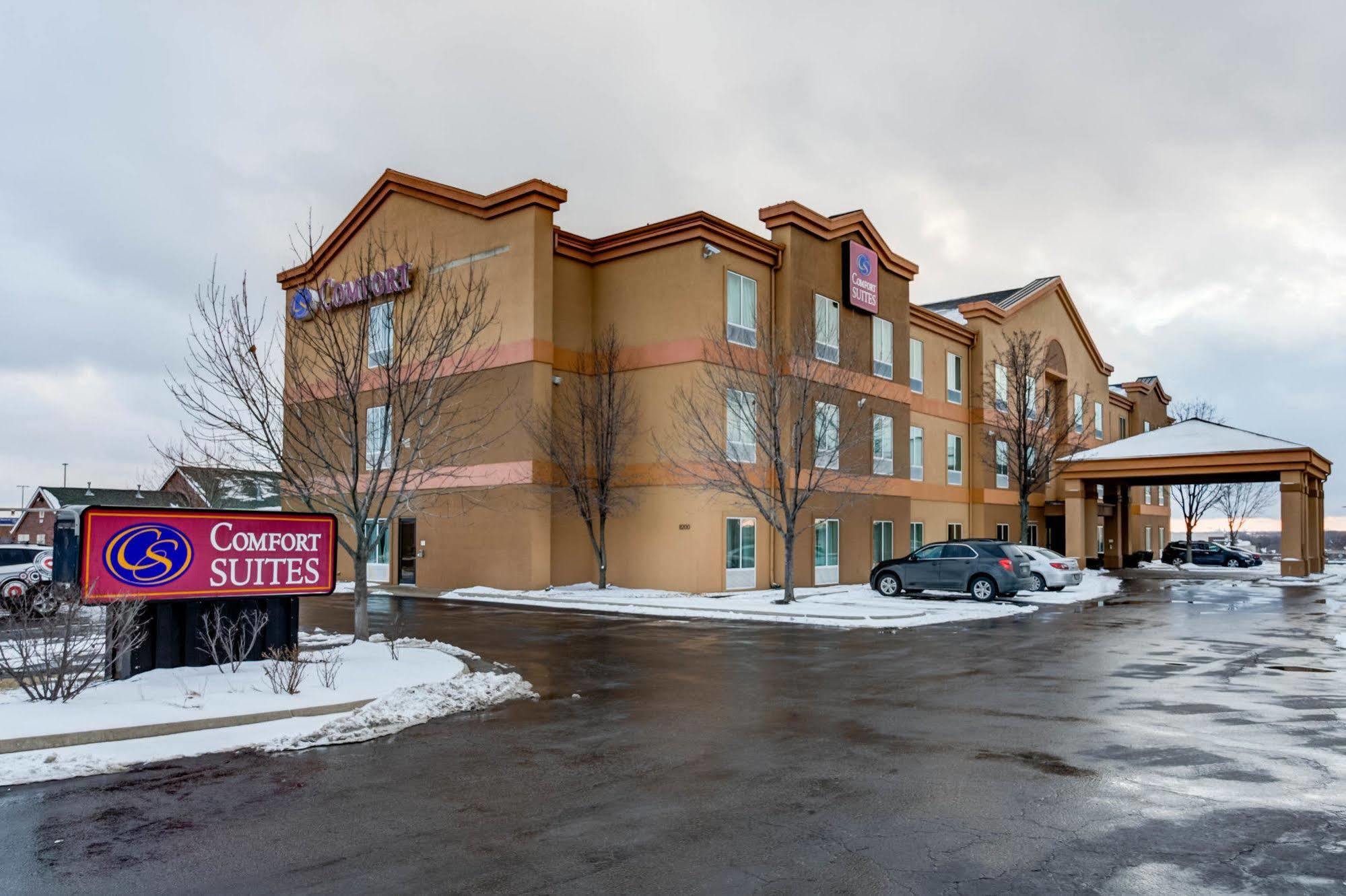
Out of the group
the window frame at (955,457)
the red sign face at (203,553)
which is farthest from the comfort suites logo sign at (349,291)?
the window frame at (955,457)

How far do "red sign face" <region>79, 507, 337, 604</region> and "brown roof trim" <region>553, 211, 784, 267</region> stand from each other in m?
18.1

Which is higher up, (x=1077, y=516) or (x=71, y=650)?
(x=1077, y=516)

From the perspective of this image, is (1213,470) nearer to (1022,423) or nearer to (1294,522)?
(1294,522)

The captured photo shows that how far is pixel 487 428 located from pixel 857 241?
540 inches

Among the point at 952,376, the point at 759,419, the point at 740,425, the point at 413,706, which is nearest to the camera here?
the point at 413,706

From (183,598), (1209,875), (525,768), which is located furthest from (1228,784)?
(183,598)

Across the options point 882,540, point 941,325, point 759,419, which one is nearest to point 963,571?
point 759,419

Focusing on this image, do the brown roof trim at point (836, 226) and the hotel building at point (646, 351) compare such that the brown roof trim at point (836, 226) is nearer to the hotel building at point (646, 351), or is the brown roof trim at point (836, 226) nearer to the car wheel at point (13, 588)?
the hotel building at point (646, 351)

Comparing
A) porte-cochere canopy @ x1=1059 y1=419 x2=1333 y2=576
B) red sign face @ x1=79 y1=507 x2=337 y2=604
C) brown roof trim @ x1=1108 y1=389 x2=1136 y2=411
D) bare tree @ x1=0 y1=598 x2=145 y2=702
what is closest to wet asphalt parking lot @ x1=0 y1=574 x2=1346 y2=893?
bare tree @ x1=0 y1=598 x2=145 y2=702

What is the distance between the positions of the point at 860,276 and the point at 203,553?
83.9ft

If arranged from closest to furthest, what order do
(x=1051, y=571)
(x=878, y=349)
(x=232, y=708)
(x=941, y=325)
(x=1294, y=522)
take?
1. (x=232, y=708)
2. (x=1051, y=571)
3. (x=878, y=349)
4. (x=1294, y=522)
5. (x=941, y=325)

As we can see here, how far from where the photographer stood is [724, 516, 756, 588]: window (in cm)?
2928

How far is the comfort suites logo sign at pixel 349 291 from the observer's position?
1769 cm

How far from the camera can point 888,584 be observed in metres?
28.2
